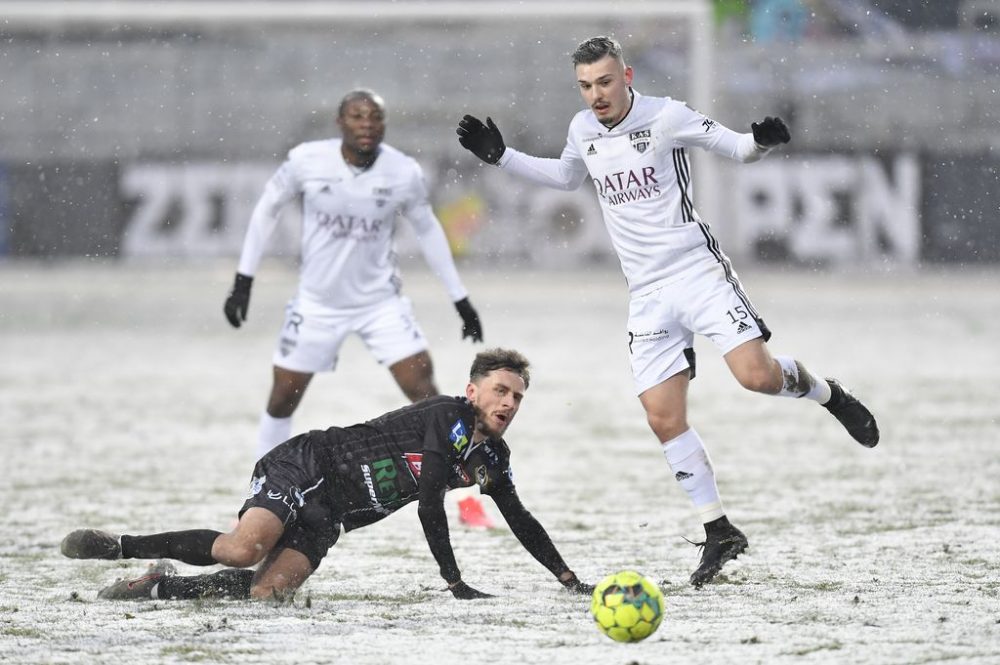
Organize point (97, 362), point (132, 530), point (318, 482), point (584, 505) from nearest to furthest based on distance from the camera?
point (318, 482) → point (132, 530) → point (584, 505) → point (97, 362)

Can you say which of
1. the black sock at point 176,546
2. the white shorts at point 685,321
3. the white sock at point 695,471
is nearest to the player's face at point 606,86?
the white shorts at point 685,321

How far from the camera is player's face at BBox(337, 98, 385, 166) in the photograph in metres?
7.96

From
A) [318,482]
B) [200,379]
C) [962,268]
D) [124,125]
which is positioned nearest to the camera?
[318,482]

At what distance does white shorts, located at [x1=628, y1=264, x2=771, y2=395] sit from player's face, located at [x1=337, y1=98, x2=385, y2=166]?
6.73 ft

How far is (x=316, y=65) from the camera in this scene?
102 feet

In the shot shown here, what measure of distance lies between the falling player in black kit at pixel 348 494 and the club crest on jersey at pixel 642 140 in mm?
1195

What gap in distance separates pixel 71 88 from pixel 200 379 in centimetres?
1832

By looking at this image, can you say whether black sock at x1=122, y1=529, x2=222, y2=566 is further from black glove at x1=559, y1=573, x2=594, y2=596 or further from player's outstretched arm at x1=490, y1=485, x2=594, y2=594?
black glove at x1=559, y1=573, x2=594, y2=596

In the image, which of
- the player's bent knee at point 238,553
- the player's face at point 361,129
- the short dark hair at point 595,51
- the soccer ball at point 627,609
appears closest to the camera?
the soccer ball at point 627,609

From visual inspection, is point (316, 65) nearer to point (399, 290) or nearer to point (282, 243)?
point (282, 243)

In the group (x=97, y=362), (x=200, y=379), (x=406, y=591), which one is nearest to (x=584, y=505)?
(x=406, y=591)

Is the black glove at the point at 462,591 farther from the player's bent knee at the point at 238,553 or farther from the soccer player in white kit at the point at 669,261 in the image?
the soccer player in white kit at the point at 669,261

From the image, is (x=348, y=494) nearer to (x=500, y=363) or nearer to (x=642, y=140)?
(x=500, y=363)

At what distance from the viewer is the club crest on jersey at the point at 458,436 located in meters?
5.80
